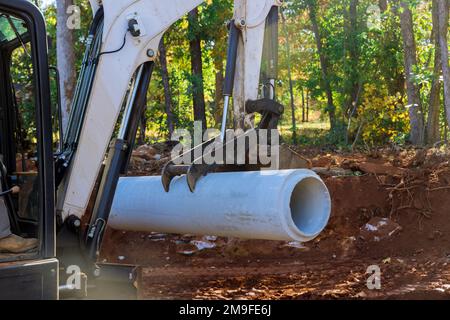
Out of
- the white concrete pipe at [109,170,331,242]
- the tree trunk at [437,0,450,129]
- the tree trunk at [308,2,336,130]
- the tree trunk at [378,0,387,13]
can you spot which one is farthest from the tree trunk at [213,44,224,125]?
the white concrete pipe at [109,170,331,242]

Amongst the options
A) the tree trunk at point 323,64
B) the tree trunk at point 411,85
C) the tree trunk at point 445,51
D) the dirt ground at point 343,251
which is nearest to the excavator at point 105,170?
the dirt ground at point 343,251

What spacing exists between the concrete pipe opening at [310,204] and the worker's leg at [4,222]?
1.84 m

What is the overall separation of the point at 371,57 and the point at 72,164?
794 inches

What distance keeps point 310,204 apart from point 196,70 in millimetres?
17053

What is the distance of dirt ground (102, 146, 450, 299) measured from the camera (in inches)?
275

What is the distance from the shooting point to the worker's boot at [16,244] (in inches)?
141

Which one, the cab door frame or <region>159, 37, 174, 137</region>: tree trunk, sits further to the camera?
<region>159, 37, 174, 137</region>: tree trunk

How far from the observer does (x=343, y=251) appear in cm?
857

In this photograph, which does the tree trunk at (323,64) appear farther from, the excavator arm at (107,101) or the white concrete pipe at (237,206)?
the excavator arm at (107,101)

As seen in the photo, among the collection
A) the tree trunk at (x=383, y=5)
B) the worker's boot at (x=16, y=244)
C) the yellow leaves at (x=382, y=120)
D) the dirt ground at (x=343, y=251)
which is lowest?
the dirt ground at (x=343, y=251)

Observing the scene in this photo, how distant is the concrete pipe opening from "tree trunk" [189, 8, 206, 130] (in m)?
15.4

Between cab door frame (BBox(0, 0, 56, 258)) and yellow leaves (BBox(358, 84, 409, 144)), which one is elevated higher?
yellow leaves (BBox(358, 84, 409, 144))

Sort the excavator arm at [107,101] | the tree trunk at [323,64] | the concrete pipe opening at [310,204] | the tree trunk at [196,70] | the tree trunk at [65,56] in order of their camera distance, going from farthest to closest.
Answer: the tree trunk at [323,64] → the tree trunk at [196,70] → the tree trunk at [65,56] → the concrete pipe opening at [310,204] → the excavator arm at [107,101]

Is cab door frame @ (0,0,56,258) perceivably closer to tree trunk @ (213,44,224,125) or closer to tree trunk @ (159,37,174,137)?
tree trunk @ (159,37,174,137)
